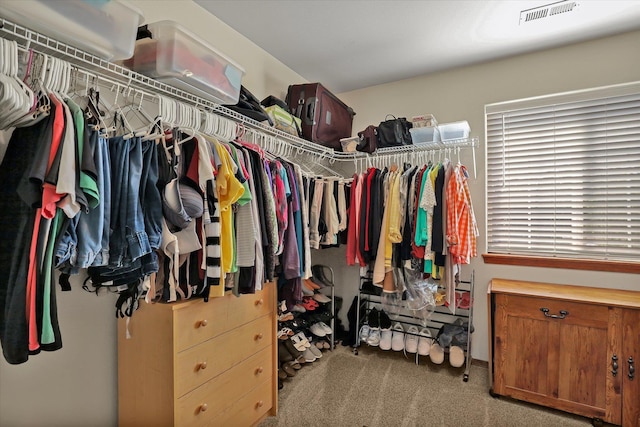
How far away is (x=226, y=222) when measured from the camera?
54.6 inches

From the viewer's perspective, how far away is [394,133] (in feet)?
8.22

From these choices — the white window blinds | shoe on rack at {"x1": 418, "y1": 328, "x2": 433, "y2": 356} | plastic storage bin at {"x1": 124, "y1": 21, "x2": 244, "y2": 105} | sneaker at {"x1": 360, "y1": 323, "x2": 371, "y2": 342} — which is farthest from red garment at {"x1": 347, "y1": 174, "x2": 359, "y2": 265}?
plastic storage bin at {"x1": 124, "y1": 21, "x2": 244, "y2": 105}

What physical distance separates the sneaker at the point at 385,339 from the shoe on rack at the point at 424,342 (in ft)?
0.82

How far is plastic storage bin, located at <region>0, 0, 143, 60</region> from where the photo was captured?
91 centimetres

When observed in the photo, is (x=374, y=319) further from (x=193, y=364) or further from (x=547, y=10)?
(x=547, y=10)

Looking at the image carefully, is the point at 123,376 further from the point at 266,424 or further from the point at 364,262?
the point at 364,262

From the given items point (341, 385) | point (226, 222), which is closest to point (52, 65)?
point (226, 222)

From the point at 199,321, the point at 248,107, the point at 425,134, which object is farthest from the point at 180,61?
the point at 425,134

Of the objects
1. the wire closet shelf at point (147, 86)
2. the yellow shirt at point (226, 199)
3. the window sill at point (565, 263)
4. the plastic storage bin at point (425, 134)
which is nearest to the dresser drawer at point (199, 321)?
the yellow shirt at point (226, 199)

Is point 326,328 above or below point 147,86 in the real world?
below

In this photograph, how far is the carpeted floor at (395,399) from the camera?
1880 millimetres

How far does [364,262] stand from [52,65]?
2039 millimetres

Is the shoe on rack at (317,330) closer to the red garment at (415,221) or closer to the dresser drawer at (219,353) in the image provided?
the dresser drawer at (219,353)

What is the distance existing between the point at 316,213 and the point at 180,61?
1.26 metres
